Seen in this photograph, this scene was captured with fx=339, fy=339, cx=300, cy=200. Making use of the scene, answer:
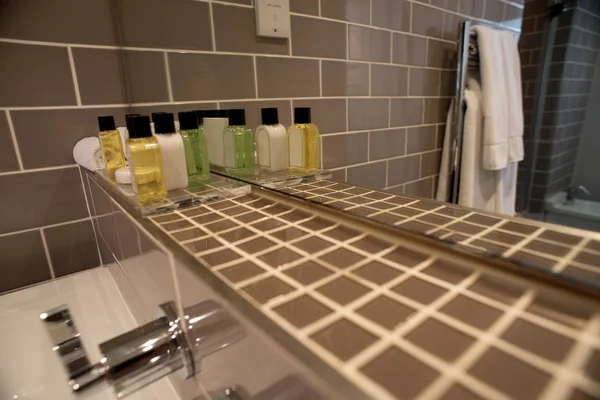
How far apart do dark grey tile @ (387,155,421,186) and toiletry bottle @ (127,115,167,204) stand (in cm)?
81

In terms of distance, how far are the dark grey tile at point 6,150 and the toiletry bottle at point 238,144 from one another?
1.23ft

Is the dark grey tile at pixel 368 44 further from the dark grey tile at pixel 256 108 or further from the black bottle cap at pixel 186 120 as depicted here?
the black bottle cap at pixel 186 120

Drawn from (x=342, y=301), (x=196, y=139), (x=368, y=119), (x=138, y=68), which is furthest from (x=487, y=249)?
(x=368, y=119)

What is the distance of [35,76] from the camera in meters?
0.60

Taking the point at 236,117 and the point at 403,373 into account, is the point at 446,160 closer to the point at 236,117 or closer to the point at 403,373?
the point at 236,117

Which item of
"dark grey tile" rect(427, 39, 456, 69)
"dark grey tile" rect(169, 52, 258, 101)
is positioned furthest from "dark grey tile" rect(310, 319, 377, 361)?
"dark grey tile" rect(427, 39, 456, 69)

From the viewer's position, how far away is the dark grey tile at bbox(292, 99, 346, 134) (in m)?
0.92

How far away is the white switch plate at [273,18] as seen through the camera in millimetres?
778

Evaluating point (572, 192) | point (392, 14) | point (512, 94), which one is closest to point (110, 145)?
point (392, 14)

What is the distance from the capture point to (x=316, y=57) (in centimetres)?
90

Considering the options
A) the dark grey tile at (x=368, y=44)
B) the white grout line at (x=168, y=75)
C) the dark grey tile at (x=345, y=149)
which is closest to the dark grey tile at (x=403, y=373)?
the white grout line at (x=168, y=75)

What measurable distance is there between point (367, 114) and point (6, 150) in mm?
868

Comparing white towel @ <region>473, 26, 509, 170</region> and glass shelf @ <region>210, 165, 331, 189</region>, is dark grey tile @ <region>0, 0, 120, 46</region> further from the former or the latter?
white towel @ <region>473, 26, 509, 170</region>

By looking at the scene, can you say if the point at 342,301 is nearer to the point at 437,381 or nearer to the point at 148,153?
the point at 437,381
